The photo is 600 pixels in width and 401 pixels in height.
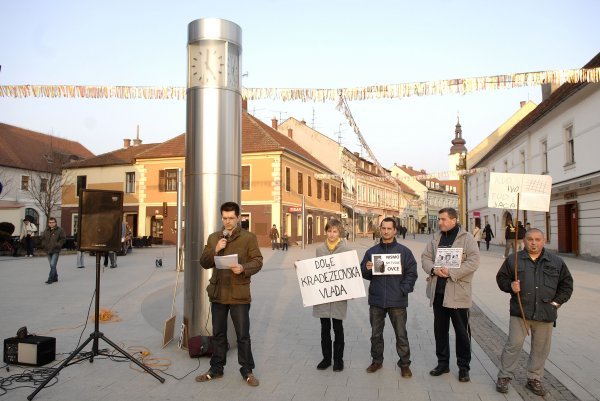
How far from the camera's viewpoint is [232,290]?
210 inches

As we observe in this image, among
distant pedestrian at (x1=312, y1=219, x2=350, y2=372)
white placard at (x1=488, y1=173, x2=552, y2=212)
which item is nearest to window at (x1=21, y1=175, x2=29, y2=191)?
distant pedestrian at (x1=312, y1=219, x2=350, y2=372)

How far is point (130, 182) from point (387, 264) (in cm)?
3939

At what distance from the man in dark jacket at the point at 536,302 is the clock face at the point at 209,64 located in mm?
4424

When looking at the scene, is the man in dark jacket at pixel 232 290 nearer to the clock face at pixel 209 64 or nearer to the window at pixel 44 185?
the clock face at pixel 209 64

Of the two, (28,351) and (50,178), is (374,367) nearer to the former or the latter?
(28,351)

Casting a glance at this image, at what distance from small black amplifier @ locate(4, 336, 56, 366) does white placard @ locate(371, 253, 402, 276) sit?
4.05 meters

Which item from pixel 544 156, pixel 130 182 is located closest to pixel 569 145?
pixel 544 156

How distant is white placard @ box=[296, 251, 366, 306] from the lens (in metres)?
5.82

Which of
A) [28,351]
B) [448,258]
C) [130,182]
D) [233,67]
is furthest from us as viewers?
[130,182]

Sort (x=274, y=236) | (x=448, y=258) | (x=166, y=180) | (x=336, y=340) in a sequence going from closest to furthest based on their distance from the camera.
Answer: (x=448, y=258) → (x=336, y=340) → (x=274, y=236) → (x=166, y=180)

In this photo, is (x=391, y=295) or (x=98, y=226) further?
(x=98, y=226)

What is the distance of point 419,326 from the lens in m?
8.45

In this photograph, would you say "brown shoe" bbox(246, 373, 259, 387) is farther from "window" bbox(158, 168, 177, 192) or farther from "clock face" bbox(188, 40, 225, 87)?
"window" bbox(158, 168, 177, 192)

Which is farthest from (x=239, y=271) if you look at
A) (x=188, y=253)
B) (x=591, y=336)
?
(x=591, y=336)
